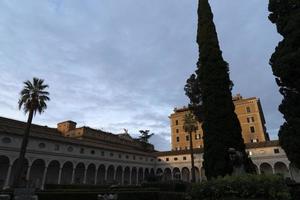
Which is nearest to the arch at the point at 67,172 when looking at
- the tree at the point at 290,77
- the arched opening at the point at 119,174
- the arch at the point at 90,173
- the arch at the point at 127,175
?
the arch at the point at 90,173

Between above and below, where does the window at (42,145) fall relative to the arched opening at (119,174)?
above

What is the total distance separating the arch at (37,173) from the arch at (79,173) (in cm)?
722

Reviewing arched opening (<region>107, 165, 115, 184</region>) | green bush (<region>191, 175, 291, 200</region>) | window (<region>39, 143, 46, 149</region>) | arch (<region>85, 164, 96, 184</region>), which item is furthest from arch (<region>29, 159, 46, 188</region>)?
green bush (<region>191, 175, 291, 200</region>)

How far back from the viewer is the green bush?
9.50 meters

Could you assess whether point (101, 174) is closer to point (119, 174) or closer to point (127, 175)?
point (119, 174)

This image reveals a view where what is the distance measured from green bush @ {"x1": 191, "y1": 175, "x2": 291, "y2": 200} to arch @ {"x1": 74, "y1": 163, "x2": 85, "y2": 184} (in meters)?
41.0

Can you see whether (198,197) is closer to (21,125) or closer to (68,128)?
(21,125)

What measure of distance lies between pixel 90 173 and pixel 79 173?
2.86 meters

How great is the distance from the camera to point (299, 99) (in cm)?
1565

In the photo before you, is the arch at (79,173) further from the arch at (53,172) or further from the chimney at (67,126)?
the chimney at (67,126)

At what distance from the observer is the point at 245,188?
1015cm

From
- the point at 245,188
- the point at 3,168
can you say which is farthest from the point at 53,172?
the point at 245,188

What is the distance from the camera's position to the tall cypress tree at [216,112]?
63.6 ft

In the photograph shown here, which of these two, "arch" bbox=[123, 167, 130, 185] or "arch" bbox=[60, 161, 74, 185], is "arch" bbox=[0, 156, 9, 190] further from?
"arch" bbox=[123, 167, 130, 185]
